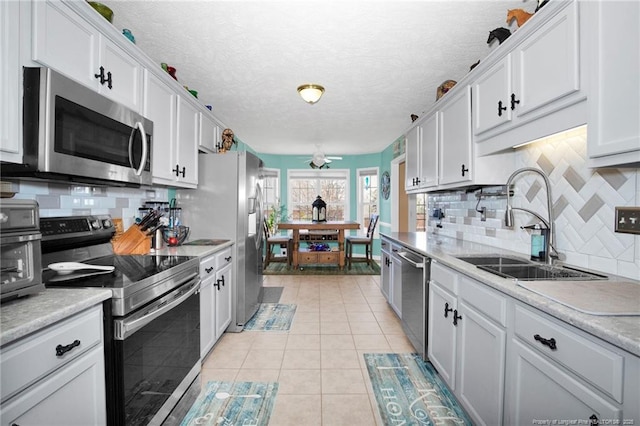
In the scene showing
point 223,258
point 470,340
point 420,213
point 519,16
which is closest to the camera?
point 470,340

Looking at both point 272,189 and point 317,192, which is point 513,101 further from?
point 272,189

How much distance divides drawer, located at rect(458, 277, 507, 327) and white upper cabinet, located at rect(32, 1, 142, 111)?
2157mm

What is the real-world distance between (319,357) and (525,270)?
1596 mm

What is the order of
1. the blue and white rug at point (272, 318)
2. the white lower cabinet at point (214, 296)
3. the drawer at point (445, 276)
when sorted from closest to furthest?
the drawer at point (445, 276) < the white lower cabinet at point (214, 296) < the blue and white rug at point (272, 318)

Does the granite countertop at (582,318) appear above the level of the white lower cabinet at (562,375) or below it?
above

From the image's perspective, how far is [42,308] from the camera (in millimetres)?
975

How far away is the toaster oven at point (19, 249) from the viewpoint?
37.1 inches

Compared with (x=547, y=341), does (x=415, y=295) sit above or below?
below

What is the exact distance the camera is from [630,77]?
3.45ft

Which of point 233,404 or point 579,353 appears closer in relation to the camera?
point 579,353

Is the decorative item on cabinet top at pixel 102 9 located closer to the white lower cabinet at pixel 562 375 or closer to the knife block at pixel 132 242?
the knife block at pixel 132 242

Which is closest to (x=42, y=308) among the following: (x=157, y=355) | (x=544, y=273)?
(x=157, y=355)

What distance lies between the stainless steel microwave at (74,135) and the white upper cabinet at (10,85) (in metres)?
0.03

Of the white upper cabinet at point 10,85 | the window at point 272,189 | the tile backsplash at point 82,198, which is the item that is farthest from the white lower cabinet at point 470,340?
the window at point 272,189
